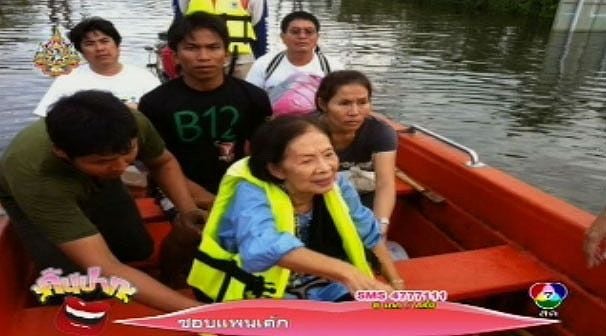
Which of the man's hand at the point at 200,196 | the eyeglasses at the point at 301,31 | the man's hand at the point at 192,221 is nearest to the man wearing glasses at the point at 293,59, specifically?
the eyeglasses at the point at 301,31

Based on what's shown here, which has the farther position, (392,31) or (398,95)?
(392,31)

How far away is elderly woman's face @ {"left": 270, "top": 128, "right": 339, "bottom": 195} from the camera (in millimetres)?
1850

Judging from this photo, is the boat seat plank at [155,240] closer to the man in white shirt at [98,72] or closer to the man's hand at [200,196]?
the man's hand at [200,196]

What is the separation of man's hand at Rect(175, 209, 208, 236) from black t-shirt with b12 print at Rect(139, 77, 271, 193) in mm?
474

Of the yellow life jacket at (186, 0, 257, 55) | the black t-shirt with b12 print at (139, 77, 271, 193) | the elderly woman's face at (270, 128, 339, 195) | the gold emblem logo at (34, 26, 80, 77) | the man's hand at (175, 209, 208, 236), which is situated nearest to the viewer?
the elderly woman's face at (270, 128, 339, 195)

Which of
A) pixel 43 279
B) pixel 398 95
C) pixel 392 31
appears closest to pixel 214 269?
pixel 43 279

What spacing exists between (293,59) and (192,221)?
5.77 ft

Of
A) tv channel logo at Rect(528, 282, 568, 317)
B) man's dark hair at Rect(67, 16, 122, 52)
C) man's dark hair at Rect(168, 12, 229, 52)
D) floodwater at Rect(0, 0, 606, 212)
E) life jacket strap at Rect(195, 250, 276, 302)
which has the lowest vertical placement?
floodwater at Rect(0, 0, 606, 212)

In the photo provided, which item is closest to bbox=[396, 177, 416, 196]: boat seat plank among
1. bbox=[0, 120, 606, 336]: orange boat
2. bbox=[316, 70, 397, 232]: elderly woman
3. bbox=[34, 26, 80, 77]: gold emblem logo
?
bbox=[0, 120, 606, 336]: orange boat

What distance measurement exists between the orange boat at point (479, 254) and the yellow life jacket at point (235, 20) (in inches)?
61.0

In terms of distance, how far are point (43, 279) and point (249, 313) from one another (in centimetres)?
67

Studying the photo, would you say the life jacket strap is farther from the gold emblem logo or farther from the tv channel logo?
the gold emblem logo

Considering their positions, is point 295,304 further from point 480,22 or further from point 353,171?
point 480,22

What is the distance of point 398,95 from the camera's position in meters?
9.98
